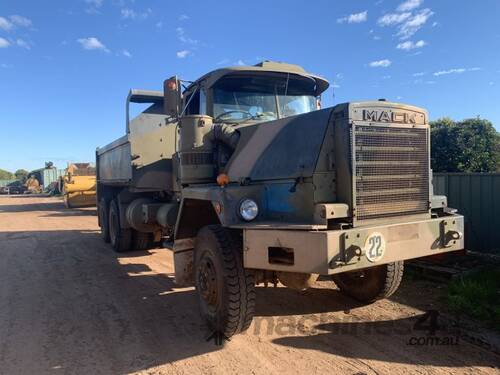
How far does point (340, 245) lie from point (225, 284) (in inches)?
47.2

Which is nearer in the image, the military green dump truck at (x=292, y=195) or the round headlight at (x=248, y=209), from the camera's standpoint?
the military green dump truck at (x=292, y=195)

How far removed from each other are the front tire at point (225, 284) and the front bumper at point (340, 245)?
250 millimetres

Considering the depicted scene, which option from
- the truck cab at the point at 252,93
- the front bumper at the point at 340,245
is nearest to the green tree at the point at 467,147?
the truck cab at the point at 252,93

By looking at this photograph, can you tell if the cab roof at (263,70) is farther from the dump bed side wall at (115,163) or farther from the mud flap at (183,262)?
the dump bed side wall at (115,163)

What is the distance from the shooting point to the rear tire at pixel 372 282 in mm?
4793

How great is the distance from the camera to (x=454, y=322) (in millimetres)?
4520

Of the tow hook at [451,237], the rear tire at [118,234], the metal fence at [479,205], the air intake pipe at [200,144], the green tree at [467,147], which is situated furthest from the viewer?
the green tree at [467,147]

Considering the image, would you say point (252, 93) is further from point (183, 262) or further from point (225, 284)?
point (225, 284)

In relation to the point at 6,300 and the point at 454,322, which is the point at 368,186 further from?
the point at 6,300

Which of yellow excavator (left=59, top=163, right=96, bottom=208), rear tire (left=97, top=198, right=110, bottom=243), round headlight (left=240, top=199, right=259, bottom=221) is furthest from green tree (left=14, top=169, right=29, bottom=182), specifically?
round headlight (left=240, top=199, right=259, bottom=221)

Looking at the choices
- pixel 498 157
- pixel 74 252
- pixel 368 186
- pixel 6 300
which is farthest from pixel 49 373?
Result: pixel 498 157

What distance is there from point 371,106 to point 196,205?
230 cm

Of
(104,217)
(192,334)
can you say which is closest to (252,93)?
(192,334)

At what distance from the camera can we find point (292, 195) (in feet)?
12.9
